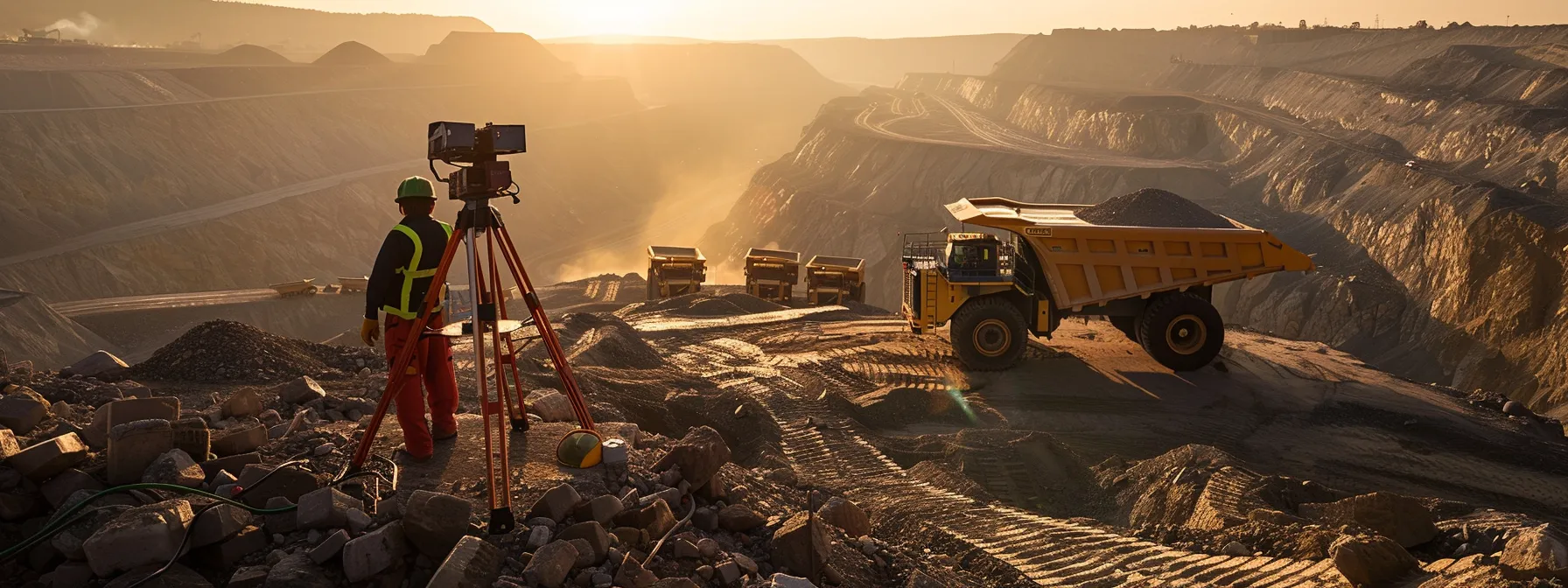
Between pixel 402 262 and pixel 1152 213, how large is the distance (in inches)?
877

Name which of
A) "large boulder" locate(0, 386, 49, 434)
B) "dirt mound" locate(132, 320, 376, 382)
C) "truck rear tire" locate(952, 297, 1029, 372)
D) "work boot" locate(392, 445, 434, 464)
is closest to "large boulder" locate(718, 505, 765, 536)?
"work boot" locate(392, 445, 434, 464)

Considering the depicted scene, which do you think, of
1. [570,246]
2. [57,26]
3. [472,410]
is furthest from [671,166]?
[57,26]

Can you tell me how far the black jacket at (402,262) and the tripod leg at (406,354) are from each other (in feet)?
0.83

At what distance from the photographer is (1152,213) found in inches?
992

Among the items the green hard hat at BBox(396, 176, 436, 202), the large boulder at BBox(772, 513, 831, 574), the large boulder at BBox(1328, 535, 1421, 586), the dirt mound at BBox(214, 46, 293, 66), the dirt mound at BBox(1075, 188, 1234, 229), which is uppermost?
the dirt mound at BBox(214, 46, 293, 66)

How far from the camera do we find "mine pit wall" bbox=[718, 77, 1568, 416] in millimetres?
22094

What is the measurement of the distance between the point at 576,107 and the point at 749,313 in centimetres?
6572

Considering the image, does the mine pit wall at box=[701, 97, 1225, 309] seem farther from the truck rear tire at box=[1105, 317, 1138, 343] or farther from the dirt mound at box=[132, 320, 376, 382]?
the dirt mound at box=[132, 320, 376, 382]

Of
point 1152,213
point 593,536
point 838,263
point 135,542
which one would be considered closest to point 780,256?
point 838,263

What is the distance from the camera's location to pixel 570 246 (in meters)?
54.7

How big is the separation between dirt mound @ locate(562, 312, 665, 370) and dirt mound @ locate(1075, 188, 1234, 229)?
12726 millimetres

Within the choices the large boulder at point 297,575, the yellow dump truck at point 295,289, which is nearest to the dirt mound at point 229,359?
the large boulder at point 297,575

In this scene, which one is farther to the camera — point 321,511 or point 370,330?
point 370,330

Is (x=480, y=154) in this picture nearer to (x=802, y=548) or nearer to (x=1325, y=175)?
(x=802, y=548)
